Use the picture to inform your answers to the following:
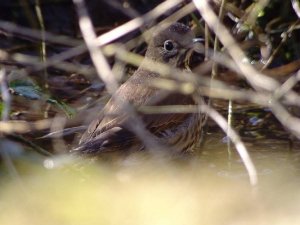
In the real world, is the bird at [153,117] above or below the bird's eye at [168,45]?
below

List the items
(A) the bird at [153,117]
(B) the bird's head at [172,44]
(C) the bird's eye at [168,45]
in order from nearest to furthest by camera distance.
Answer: (A) the bird at [153,117] → (B) the bird's head at [172,44] → (C) the bird's eye at [168,45]

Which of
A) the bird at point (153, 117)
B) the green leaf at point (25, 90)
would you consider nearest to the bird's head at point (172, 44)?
the bird at point (153, 117)

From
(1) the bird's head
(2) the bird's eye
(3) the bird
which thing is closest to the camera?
(3) the bird

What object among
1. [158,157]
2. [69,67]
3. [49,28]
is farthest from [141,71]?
[49,28]

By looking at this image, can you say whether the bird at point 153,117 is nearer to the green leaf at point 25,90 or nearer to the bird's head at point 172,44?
the bird's head at point 172,44

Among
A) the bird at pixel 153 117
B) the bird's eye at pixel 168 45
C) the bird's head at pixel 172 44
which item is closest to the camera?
the bird at pixel 153 117

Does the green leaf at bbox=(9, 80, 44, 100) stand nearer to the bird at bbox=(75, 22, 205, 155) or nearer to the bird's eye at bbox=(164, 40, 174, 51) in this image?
the bird at bbox=(75, 22, 205, 155)

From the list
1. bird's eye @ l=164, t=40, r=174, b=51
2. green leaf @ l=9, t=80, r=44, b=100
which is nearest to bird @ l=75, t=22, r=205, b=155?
bird's eye @ l=164, t=40, r=174, b=51

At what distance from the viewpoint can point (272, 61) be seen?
7.10 meters

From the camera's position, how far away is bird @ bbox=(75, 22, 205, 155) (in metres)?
5.34

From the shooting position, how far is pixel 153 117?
5.52m

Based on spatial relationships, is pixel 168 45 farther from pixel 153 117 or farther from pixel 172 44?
pixel 153 117

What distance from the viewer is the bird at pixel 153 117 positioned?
5.34m

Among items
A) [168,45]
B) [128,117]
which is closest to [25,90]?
[128,117]
